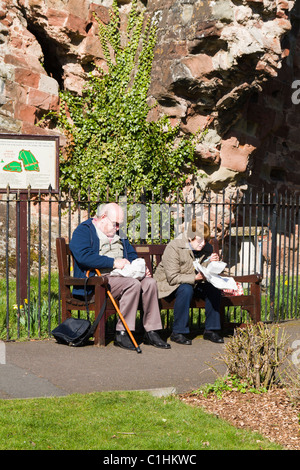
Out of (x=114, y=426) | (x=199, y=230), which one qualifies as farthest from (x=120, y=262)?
(x=114, y=426)

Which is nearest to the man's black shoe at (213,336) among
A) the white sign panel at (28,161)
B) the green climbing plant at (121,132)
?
the white sign panel at (28,161)

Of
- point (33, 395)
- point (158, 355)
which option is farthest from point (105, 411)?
point (158, 355)

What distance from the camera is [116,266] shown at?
6.39 m

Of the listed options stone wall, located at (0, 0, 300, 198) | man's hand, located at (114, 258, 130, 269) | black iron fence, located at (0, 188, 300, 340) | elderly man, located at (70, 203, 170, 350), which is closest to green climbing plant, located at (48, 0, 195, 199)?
stone wall, located at (0, 0, 300, 198)

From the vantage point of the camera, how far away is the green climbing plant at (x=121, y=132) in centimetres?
1062

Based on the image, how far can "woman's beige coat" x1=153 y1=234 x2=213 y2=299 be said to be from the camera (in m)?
6.59

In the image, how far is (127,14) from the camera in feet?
37.7

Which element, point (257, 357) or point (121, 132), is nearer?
point (257, 357)

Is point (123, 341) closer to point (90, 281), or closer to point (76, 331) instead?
point (76, 331)

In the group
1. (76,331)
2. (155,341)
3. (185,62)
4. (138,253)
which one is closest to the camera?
(76,331)

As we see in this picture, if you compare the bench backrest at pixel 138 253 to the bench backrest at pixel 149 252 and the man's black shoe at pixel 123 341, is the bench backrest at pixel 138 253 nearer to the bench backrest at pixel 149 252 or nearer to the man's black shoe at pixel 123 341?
the bench backrest at pixel 149 252

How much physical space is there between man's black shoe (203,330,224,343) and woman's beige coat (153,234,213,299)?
0.61m

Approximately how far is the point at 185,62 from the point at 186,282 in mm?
5258

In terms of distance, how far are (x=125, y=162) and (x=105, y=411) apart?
706 cm
